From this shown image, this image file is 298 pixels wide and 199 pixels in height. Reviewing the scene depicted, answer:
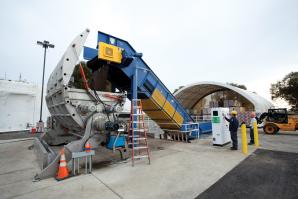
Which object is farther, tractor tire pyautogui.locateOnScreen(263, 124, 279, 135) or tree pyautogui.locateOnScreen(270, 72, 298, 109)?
tree pyautogui.locateOnScreen(270, 72, 298, 109)

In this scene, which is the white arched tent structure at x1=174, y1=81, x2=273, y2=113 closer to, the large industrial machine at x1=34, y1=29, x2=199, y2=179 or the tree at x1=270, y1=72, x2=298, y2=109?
the tree at x1=270, y1=72, x2=298, y2=109

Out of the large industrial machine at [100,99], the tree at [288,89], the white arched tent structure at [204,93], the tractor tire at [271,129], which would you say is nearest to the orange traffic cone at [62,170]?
the large industrial machine at [100,99]

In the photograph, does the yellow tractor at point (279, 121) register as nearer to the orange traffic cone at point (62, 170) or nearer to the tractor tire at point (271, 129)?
the tractor tire at point (271, 129)

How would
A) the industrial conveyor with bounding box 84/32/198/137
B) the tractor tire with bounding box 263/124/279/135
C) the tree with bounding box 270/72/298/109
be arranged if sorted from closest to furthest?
the industrial conveyor with bounding box 84/32/198/137 → the tractor tire with bounding box 263/124/279/135 → the tree with bounding box 270/72/298/109

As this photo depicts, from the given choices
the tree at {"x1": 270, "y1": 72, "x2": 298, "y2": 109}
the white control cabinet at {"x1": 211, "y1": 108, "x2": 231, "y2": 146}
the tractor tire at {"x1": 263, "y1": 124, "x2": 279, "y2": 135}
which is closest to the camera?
the white control cabinet at {"x1": 211, "y1": 108, "x2": 231, "y2": 146}

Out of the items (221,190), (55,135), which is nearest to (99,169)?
(221,190)

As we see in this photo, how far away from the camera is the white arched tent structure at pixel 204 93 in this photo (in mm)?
17362

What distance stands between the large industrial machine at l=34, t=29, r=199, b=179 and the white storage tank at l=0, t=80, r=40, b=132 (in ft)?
40.1

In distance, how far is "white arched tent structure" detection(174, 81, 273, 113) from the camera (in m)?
17.4

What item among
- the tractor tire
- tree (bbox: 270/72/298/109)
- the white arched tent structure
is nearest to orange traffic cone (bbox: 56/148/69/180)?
the tractor tire

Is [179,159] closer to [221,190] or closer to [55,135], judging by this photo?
[221,190]

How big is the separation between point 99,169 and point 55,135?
4268 millimetres

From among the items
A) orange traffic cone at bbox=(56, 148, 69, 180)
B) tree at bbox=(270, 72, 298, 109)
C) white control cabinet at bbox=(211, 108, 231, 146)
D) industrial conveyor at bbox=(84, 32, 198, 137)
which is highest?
tree at bbox=(270, 72, 298, 109)

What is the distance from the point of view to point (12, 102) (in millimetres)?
16453
